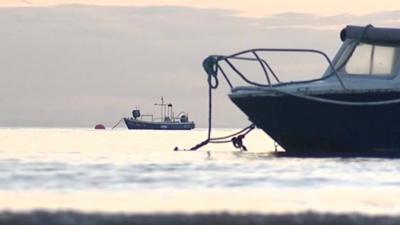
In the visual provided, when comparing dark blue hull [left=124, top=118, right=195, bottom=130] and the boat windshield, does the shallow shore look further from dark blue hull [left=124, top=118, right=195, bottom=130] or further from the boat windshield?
dark blue hull [left=124, top=118, right=195, bottom=130]

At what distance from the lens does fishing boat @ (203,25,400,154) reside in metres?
30.2

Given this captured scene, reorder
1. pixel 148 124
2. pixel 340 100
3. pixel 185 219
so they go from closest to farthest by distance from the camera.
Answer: pixel 185 219 → pixel 340 100 → pixel 148 124

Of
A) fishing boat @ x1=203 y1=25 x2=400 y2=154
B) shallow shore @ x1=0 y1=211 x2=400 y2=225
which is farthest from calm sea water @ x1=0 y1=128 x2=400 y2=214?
fishing boat @ x1=203 y1=25 x2=400 y2=154

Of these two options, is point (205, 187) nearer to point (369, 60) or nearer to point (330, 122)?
point (330, 122)

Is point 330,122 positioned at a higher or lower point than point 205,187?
higher

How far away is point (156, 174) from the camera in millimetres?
19953

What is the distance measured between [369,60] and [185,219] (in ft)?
72.2

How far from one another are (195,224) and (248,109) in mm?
21993

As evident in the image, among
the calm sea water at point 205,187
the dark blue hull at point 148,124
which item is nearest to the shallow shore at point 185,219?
the calm sea water at point 205,187

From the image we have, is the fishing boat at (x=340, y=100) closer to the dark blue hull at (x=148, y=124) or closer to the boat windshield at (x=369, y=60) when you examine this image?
the boat windshield at (x=369, y=60)

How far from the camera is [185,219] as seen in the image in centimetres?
1024

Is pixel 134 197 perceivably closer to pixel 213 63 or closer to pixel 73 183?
pixel 73 183

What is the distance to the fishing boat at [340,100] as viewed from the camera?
98.9 feet

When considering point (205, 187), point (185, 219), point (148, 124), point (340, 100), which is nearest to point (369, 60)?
point (340, 100)
